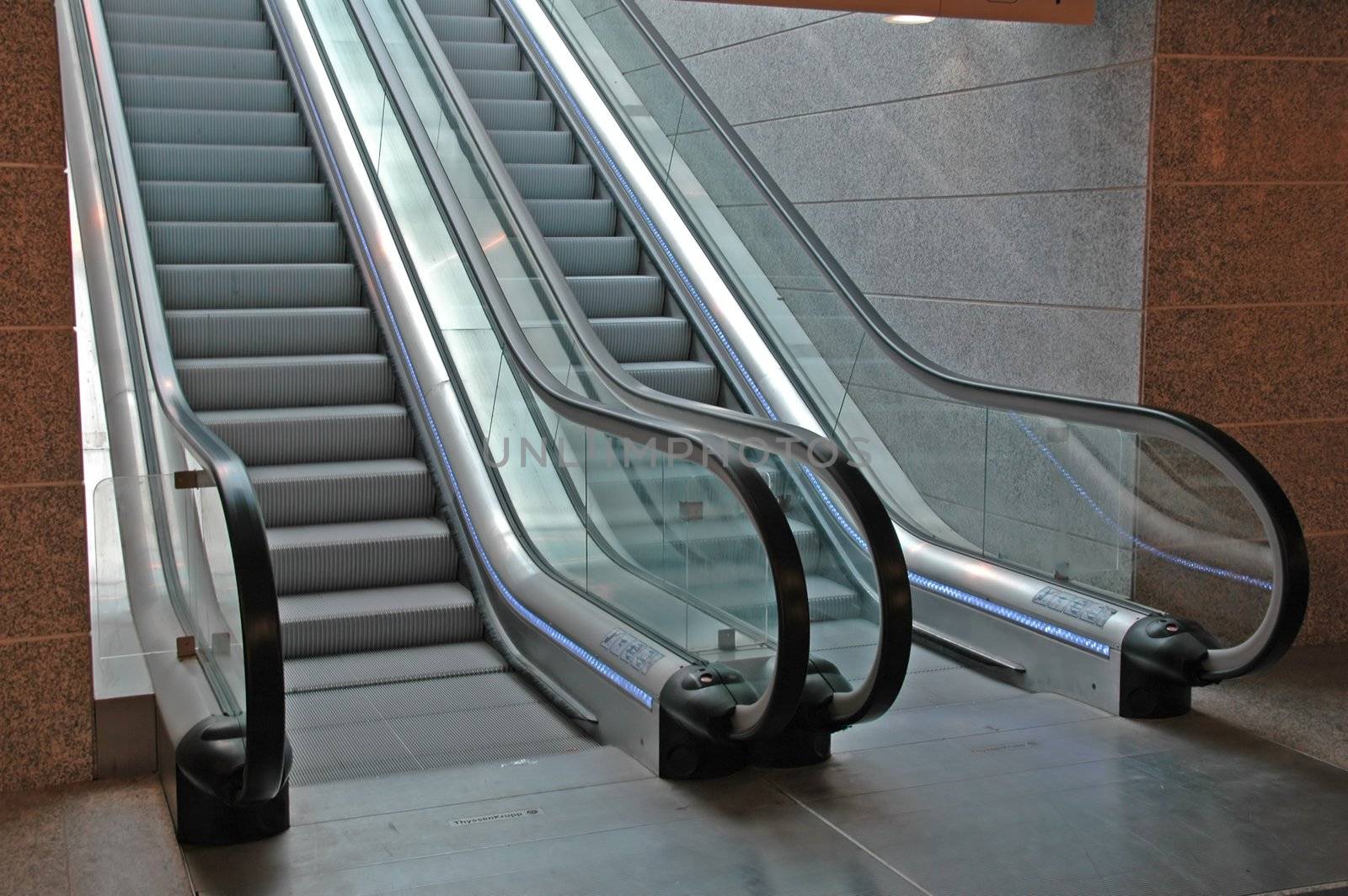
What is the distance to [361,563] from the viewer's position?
5.83 m

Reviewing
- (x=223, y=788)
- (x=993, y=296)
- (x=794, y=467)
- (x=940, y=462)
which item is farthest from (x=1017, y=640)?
(x=223, y=788)

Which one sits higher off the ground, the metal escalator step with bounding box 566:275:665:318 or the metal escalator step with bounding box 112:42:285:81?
the metal escalator step with bounding box 112:42:285:81

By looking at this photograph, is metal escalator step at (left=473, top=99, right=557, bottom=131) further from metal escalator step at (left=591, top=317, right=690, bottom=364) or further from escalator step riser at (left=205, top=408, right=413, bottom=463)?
escalator step riser at (left=205, top=408, right=413, bottom=463)

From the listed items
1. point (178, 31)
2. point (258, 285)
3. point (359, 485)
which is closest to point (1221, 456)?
point (359, 485)

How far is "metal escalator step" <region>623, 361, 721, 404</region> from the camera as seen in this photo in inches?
273

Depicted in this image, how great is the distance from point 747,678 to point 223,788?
1493mm

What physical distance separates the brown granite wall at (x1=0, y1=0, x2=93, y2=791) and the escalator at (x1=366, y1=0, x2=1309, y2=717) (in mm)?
1814

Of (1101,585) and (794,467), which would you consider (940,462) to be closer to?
(1101,585)

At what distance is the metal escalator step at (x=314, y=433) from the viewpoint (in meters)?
6.16

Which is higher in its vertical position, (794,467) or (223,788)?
(794,467)

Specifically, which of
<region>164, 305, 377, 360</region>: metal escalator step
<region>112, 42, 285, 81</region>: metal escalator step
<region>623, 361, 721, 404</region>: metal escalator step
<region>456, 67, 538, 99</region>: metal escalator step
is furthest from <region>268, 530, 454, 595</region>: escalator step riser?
→ <region>456, 67, 538, 99</region>: metal escalator step

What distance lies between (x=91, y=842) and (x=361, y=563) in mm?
2200

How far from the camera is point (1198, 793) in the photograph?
162 inches

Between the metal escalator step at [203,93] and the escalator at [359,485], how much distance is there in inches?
0.7
